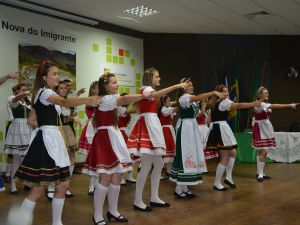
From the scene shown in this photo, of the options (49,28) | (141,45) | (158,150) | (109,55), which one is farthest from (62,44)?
(158,150)

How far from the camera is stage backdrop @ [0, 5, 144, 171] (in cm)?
628

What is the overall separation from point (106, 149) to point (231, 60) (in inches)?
269

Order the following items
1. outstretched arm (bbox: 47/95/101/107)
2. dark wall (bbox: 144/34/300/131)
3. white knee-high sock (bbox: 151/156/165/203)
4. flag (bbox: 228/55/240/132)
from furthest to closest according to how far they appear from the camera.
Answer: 1. dark wall (bbox: 144/34/300/131)
2. flag (bbox: 228/55/240/132)
3. white knee-high sock (bbox: 151/156/165/203)
4. outstretched arm (bbox: 47/95/101/107)

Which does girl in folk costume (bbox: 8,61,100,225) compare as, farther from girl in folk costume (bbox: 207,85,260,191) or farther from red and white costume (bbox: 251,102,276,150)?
red and white costume (bbox: 251,102,276,150)

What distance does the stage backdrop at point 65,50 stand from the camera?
6.28m

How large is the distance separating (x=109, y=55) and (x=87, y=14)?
42.8 inches

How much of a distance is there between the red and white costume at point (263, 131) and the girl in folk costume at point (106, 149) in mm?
3210

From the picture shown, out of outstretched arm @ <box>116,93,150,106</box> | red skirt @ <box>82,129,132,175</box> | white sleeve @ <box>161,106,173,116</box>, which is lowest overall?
red skirt @ <box>82,129,132,175</box>

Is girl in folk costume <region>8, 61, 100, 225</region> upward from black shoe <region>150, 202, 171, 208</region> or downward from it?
upward

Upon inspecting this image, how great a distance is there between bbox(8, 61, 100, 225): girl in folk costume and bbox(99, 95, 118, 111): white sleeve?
12.9 inches

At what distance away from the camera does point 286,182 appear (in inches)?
220

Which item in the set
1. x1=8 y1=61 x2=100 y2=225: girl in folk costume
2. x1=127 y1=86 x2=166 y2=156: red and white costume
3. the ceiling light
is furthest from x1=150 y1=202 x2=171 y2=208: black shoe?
the ceiling light

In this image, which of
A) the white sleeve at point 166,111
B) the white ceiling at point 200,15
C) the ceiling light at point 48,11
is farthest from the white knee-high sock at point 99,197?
the ceiling light at point 48,11

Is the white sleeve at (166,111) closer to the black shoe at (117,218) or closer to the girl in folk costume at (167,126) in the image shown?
the girl in folk costume at (167,126)
